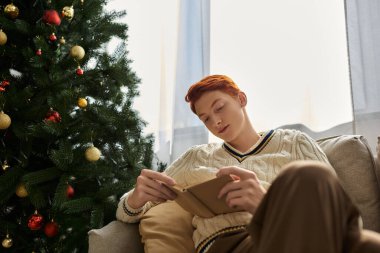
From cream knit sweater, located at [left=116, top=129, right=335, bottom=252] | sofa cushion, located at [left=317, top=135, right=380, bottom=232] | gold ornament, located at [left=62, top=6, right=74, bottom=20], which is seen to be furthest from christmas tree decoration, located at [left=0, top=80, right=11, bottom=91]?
sofa cushion, located at [left=317, top=135, right=380, bottom=232]

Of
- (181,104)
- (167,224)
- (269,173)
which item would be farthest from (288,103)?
(167,224)

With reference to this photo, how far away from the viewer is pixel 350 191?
4.38 ft

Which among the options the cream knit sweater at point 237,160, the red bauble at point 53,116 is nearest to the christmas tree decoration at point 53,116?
the red bauble at point 53,116

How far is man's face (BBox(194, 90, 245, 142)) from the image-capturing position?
143 cm

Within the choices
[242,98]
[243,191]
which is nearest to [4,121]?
[242,98]

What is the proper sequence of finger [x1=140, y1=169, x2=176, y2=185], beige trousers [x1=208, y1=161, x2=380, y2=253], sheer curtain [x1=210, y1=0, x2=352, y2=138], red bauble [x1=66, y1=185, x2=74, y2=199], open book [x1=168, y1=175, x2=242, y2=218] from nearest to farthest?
beige trousers [x1=208, y1=161, x2=380, y2=253]
open book [x1=168, y1=175, x2=242, y2=218]
finger [x1=140, y1=169, x2=176, y2=185]
red bauble [x1=66, y1=185, x2=74, y2=199]
sheer curtain [x1=210, y1=0, x2=352, y2=138]

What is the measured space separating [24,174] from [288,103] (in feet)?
4.07

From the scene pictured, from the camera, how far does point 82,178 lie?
175cm

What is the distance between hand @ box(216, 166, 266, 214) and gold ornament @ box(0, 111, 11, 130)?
0.97 metres

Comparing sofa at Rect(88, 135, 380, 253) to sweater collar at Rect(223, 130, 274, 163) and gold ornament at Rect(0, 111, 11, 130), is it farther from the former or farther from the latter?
gold ornament at Rect(0, 111, 11, 130)

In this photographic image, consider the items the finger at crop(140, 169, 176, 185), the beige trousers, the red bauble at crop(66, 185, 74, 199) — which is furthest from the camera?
the red bauble at crop(66, 185, 74, 199)

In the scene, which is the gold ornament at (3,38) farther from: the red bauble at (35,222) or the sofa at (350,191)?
the sofa at (350,191)

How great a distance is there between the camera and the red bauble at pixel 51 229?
1.62m

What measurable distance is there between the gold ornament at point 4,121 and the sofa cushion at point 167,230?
675 millimetres
